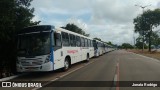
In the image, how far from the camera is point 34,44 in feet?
54.2

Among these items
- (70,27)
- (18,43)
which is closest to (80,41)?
(18,43)

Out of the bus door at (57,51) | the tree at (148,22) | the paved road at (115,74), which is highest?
the tree at (148,22)

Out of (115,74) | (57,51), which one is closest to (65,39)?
(57,51)

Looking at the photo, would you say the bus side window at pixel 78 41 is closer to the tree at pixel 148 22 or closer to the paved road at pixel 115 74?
the paved road at pixel 115 74

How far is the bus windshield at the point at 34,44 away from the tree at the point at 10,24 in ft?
4.98

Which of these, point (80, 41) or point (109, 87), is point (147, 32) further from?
point (109, 87)

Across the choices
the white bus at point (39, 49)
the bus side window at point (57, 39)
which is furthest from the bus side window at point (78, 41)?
the white bus at point (39, 49)

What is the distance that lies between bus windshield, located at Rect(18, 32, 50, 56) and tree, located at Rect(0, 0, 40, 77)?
152 cm

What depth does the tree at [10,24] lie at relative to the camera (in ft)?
58.3

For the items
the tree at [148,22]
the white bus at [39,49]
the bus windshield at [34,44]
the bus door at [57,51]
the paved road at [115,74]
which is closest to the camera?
the paved road at [115,74]

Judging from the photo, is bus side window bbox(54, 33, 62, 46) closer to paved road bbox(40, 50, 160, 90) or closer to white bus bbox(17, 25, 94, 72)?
white bus bbox(17, 25, 94, 72)

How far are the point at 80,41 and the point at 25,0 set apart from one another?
24.7 feet

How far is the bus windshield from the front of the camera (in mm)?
16344

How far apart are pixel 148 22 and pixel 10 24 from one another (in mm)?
60161
